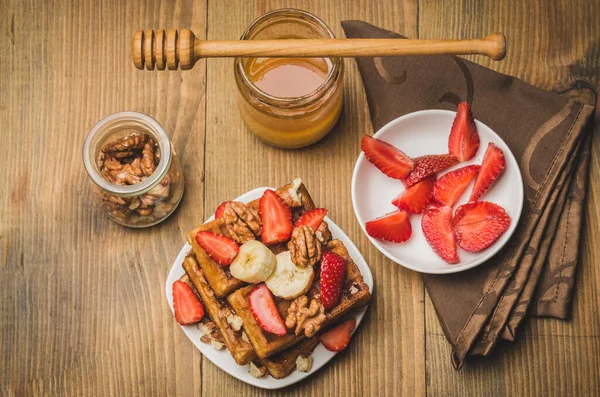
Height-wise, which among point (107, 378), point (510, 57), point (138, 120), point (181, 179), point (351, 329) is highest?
point (510, 57)

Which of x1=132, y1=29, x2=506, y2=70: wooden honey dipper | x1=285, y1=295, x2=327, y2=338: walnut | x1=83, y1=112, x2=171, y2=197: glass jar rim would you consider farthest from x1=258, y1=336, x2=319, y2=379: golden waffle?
x1=132, y1=29, x2=506, y2=70: wooden honey dipper

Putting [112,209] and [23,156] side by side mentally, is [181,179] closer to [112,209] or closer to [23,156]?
[112,209]

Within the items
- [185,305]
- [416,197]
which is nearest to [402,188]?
[416,197]

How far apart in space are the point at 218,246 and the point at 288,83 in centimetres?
37

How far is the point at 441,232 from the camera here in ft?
4.68

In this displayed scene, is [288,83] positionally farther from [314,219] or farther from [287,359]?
[287,359]

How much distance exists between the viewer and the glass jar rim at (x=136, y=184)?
1.36 m

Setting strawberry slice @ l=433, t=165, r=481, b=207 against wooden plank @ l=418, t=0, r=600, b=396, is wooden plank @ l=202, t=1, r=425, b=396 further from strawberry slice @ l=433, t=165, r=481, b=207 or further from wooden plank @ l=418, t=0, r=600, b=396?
strawberry slice @ l=433, t=165, r=481, b=207

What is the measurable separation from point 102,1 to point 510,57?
0.94 metres

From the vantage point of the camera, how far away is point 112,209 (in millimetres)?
1474

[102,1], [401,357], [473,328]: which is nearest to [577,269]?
[473,328]

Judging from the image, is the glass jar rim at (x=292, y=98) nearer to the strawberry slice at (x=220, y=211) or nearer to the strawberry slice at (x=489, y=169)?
the strawberry slice at (x=220, y=211)

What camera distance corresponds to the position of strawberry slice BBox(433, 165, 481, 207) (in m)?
1.44

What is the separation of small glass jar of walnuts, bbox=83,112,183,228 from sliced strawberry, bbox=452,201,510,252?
0.61m
